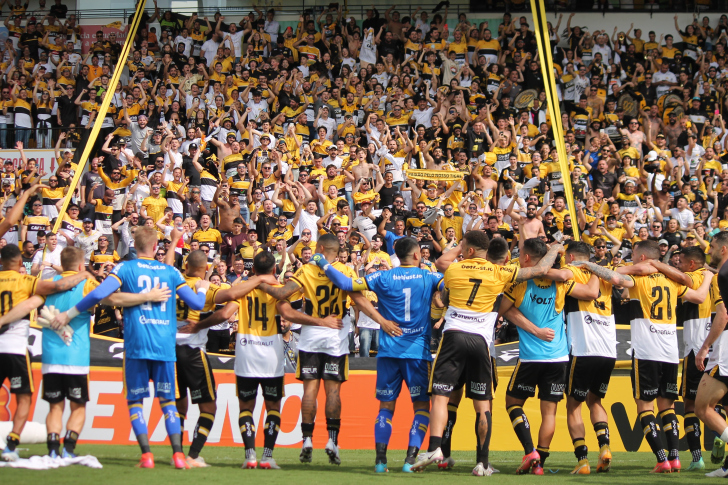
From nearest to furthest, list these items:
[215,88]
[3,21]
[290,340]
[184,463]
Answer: [184,463], [290,340], [215,88], [3,21]

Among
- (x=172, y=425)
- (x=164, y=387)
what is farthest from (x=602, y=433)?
(x=164, y=387)

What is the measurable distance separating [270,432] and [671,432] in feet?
15.5

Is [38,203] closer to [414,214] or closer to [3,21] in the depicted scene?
[414,214]

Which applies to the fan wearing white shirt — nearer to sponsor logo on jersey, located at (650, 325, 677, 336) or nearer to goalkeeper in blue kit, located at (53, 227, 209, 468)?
sponsor logo on jersey, located at (650, 325, 677, 336)

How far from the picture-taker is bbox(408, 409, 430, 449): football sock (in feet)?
26.6

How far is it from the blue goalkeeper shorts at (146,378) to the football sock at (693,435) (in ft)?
20.2

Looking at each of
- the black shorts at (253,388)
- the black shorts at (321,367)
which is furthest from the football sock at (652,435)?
the black shorts at (253,388)

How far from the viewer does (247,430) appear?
830 cm

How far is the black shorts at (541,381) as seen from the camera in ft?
28.2

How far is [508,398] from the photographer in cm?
867

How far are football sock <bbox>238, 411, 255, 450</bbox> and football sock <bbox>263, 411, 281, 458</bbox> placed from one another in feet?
0.47

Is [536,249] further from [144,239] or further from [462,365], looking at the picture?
[144,239]

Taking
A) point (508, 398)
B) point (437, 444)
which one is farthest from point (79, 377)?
point (508, 398)

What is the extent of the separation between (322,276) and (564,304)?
9.45 ft
